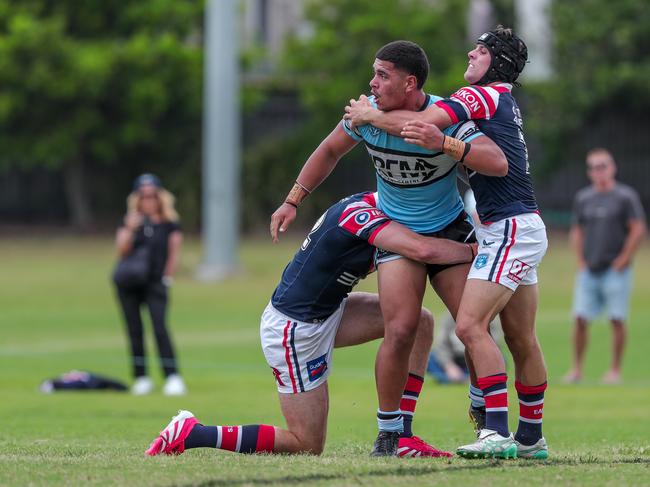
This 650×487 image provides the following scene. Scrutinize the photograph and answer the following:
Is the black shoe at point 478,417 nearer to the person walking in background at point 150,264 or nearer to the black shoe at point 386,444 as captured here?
the black shoe at point 386,444

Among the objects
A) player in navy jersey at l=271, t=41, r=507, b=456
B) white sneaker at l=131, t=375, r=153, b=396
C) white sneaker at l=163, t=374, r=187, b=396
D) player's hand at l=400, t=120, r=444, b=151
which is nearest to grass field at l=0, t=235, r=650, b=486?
white sneaker at l=163, t=374, r=187, b=396

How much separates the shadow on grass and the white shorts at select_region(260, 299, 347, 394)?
1185mm

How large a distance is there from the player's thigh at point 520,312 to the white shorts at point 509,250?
12 cm

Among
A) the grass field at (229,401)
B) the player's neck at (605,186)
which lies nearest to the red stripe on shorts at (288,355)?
the grass field at (229,401)

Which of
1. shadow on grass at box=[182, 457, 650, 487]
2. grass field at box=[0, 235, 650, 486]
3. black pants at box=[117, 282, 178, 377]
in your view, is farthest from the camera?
black pants at box=[117, 282, 178, 377]

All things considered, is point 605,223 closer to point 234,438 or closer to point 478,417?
point 478,417

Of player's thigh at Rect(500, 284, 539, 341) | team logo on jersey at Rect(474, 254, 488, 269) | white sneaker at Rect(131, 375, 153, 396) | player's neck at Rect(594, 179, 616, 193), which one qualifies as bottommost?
white sneaker at Rect(131, 375, 153, 396)

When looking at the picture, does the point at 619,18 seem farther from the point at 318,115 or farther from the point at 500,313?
the point at 500,313

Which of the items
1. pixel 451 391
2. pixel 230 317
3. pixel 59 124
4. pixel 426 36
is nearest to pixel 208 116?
pixel 230 317

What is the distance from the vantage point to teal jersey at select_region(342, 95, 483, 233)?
25.3 ft

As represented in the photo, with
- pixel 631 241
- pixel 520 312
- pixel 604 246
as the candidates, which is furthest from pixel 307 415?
pixel 631 241

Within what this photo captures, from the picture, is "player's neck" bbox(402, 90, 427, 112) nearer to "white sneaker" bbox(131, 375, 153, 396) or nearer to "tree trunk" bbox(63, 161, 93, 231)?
"white sneaker" bbox(131, 375, 153, 396)

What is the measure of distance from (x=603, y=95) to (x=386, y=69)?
3022 cm

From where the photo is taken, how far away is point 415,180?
7805 millimetres
